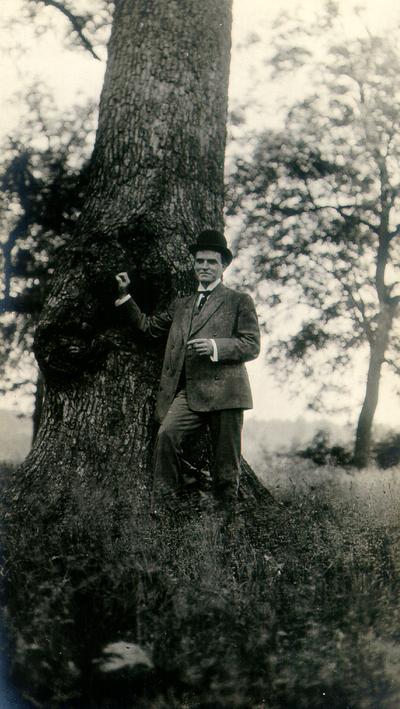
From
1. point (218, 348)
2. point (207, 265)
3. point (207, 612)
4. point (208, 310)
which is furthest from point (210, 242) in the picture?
point (207, 612)

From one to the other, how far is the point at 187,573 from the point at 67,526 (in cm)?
95

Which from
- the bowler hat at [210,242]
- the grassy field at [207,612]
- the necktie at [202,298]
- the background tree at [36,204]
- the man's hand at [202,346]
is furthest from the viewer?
the background tree at [36,204]

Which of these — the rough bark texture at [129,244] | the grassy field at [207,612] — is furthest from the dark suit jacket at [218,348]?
the grassy field at [207,612]

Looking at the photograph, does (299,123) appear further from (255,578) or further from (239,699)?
(239,699)

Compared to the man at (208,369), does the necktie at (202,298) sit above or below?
above

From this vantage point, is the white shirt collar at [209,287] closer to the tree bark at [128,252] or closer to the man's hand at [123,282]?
the tree bark at [128,252]

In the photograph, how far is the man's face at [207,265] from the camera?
16.7 ft

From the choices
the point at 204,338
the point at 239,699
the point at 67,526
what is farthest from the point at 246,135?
the point at 239,699

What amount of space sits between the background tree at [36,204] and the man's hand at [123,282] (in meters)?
7.71

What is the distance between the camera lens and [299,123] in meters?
15.2

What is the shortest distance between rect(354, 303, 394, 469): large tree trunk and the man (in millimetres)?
10329

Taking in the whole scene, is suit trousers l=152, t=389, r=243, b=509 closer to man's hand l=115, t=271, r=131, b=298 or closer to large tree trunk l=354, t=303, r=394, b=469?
man's hand l=115, t=271, r=131, b=298

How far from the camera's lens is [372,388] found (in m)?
14.9

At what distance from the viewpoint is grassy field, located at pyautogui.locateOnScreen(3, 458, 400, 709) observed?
3.08 metres
